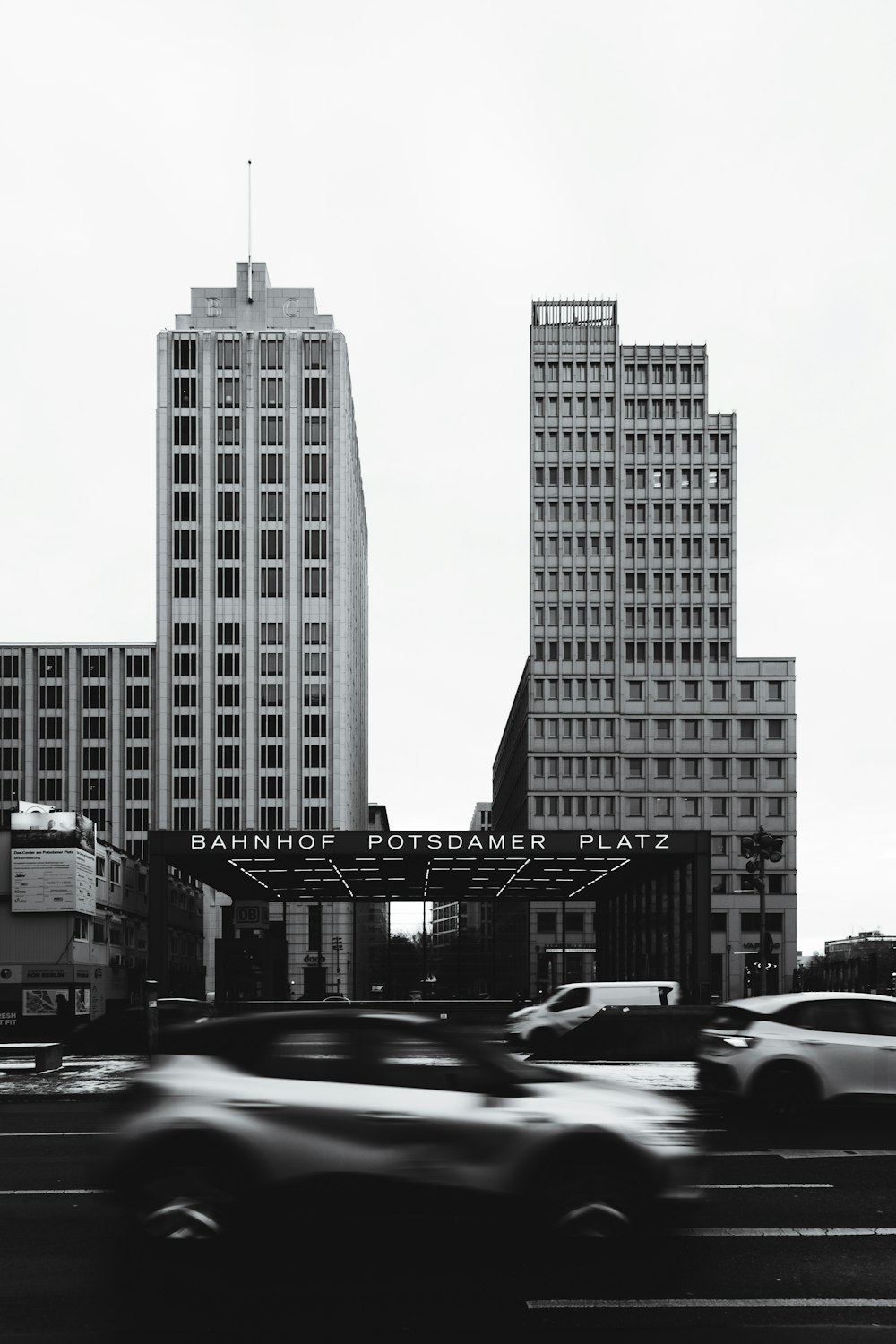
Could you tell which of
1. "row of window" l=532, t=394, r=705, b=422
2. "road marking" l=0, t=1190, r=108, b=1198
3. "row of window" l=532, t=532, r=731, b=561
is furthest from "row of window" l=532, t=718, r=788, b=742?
"road marking" l=0, t=1190, r=108, b=1198

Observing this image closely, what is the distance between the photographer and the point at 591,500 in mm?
114875

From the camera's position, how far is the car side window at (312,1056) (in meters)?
8.69

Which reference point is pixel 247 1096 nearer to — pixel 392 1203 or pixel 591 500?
pixel 392 1203

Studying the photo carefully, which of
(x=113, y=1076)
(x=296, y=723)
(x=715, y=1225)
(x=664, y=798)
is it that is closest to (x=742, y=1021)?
(x=715, y=1225)

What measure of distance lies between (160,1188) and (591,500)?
10892cm

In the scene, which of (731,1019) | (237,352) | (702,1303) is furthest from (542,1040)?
(237,352)

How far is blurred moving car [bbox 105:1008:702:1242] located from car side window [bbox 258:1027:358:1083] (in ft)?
0.04

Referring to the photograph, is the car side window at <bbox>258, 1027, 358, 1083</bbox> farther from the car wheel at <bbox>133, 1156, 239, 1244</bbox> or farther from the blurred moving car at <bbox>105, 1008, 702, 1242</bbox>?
the car wheel at <bbox>133, 1156, 239, 1244</bbox>

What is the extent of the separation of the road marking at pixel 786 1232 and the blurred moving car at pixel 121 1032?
23.2m

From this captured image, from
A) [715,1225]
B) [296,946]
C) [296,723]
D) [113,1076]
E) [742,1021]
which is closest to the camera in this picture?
[715,1225]

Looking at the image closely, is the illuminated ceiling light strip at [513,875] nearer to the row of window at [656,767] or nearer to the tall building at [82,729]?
the row of window at [656,767]

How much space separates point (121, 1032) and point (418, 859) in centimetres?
1386

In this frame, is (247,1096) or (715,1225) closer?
(247,1096)

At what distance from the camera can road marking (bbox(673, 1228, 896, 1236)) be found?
9.51 meters
